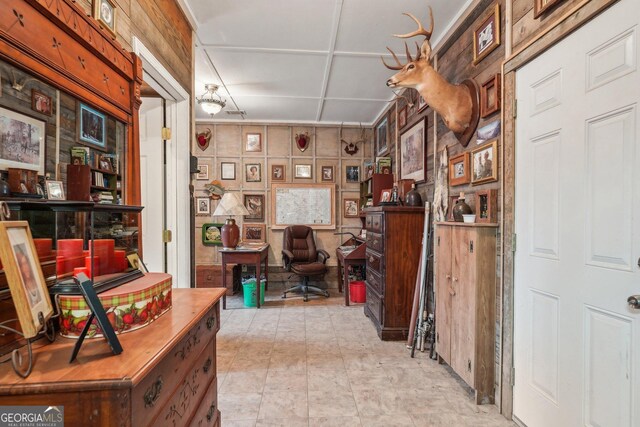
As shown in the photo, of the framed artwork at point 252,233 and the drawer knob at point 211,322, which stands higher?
the framed artwork at point 252,233

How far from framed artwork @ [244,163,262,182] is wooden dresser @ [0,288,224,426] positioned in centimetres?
436

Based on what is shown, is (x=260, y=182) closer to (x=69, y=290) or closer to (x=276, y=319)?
(x=276, y=319)

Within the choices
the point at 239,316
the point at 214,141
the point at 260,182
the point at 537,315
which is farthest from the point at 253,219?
the point at 537,315

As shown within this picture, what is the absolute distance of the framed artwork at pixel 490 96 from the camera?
2.00 meters

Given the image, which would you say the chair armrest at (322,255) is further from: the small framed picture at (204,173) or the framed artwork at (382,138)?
the small framed picture at (204,173)

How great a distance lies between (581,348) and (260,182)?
15.4 ft

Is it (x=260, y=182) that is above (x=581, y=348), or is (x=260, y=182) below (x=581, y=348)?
above

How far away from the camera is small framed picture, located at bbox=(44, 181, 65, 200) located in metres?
0.97

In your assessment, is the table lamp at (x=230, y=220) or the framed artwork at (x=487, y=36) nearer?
the framed artwork at (x=487, y=36)

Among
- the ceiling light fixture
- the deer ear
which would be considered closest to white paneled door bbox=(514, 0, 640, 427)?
the deer ear

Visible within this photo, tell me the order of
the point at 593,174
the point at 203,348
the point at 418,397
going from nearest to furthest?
the point at 203,348
the point at 593,174
the point at 418,397

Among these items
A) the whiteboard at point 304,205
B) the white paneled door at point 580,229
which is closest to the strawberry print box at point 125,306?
the white paneled door at point 580,229

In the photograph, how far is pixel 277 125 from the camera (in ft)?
17.4

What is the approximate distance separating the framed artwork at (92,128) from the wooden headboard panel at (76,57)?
0.14 feet
